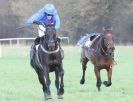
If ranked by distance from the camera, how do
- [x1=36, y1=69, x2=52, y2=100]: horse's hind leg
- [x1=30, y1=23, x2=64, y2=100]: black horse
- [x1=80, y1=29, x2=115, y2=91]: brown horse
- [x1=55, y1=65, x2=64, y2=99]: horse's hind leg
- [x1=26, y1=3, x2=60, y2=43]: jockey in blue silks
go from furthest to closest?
[x1=80, y1=29, x2=115, y2=91]: brown horse, [x1=26, y1=3, x2=60, y2=43]: jockey in blue silks, [x1=55, y1=65, x2=64, y2=99]: horse's hind leg, [x1=36, y1=69, x2=52, y2=100]: horse's hind leg, [x1=30, y1=23, x2=64, y2=100]: black horse

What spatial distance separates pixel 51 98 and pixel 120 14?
51.7 metres

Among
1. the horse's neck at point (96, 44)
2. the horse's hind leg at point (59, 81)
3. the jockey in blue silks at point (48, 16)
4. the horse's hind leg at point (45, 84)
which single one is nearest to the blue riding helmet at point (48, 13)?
the jockey in blue silks at point (48, 16)

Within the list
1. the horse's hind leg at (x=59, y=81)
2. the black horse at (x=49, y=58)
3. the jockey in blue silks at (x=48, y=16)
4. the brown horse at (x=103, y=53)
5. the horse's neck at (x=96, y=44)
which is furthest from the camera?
the horse's neck at (x=96, y=44)

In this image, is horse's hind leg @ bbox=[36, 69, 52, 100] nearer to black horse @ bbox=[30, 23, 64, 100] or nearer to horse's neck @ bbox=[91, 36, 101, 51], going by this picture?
black horse @ bbox=[30, 23, 64, 100]

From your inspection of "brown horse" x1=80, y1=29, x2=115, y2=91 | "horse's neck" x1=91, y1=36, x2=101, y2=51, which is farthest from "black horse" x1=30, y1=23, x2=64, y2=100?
"horse's neck" x1=91, y1=36, x2=101, y2=51

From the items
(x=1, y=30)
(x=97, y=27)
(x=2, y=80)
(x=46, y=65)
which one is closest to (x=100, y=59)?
(x=46, y=65)

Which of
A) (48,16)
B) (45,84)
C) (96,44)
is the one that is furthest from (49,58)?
(96,44)

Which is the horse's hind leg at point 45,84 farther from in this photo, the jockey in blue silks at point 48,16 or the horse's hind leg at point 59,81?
the jockey in blue silks at point 48,16

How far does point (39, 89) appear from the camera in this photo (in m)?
17.5

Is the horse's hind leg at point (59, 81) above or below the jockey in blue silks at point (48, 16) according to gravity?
below

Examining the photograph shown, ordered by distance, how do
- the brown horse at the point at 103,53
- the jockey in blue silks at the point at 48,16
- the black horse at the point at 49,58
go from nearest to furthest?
1. the black horse at the point at 49,58
2. the jockey in blue silks at the point at 48,16
3. the brown horse at the point at 103,53

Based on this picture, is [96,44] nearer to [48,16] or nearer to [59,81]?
[48,16]

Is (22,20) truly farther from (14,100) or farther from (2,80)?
(14,100)

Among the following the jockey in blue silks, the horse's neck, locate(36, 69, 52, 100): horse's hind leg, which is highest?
the jockey in blue silks
